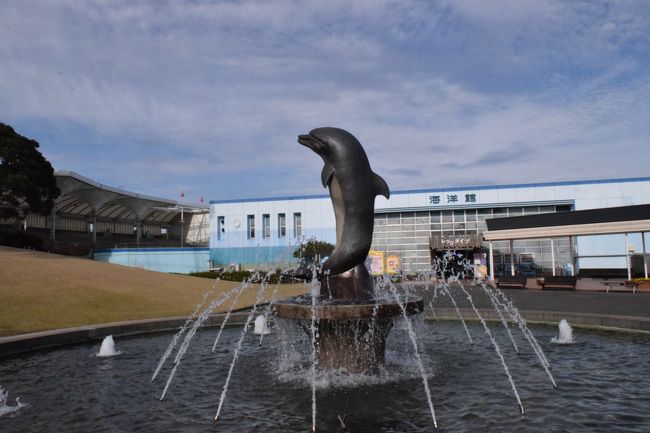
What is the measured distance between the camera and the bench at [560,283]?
21734 mm

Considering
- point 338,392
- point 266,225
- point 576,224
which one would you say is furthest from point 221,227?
point 338,392

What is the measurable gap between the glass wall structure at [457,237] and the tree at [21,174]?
78.3 feet

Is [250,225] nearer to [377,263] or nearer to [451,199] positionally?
[377,263]

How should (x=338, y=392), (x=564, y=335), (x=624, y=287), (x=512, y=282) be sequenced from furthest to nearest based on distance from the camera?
(x=512, y=282) < (x=624, y=287) < (x=564, y=335) < (x=338, y=392)

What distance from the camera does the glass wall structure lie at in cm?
3431

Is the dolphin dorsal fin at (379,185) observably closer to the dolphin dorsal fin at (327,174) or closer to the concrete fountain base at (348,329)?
the dolphin dorsal fin at (327,174)

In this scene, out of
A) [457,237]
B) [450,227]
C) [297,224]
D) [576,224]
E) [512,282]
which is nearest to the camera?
[512,282]

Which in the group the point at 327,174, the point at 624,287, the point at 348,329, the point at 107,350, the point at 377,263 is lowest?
the point at 107,350

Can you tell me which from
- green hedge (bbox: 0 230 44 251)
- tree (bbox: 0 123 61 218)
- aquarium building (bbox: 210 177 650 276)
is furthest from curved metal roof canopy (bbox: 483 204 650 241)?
green hedge (bbox: 0 230 44 251)

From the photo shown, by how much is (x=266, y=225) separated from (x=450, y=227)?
16.1 meters

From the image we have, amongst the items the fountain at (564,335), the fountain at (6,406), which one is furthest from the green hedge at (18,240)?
the fountain at (564,335)

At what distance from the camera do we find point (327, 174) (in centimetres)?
711

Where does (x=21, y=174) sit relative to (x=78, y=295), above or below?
above

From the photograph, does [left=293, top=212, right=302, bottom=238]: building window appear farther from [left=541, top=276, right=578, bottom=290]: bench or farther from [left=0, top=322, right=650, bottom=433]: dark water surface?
[left=0, top=322, right=650, bottom=433]: dark water surface
